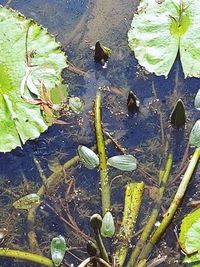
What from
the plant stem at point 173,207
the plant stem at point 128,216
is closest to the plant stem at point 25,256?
the plant stem at point 128,216

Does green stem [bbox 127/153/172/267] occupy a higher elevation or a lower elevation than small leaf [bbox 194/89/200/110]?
lower

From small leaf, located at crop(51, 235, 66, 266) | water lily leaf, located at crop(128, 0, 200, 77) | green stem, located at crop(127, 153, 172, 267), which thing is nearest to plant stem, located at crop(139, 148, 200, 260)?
green stem, located at crop(127, 153, 172, 267)

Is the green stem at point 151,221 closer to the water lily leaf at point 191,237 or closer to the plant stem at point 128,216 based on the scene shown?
the plant stem at point 128,216

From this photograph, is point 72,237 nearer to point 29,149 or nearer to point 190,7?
point 29,149

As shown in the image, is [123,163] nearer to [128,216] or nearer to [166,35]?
[128,216]

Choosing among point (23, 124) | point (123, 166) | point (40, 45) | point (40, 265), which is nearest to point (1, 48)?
point (40, 45)

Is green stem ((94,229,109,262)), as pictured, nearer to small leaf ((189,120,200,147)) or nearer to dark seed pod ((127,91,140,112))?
small leaf ((189,120,200,147))
